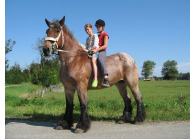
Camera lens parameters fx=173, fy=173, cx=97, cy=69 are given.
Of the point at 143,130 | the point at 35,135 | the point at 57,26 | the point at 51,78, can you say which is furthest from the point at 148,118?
the point at 51,78

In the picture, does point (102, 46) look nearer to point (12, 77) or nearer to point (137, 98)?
point (137, 98)

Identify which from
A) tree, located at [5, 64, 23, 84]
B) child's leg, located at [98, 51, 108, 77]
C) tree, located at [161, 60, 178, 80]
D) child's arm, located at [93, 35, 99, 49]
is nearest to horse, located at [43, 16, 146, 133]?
child's leg, located at [98, 51, 108, 77]

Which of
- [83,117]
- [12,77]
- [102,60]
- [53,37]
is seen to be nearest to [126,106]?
[83,117]

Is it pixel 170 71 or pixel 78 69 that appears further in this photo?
pixel 170 71

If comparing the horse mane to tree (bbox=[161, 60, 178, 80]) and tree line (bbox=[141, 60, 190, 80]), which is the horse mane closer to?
tree line (bbox=[141, 60, 190, 80])

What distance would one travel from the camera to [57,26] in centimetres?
522

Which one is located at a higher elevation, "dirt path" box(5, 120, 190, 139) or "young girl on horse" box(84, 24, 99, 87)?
"young girl on horse" box(84, 24, 99, 87)

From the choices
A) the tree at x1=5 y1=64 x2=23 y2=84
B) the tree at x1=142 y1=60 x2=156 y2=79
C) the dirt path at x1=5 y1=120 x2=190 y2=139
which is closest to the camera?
the dirt path at x1=5 y1=120 x2=190 y2=139

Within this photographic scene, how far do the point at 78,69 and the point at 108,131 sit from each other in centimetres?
204

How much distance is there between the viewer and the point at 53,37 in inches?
202

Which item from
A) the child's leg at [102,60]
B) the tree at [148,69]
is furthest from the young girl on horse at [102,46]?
the tree at [148,69]

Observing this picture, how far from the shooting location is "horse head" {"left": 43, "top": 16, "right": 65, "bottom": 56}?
494 cm

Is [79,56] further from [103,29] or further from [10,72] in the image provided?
[10,72]

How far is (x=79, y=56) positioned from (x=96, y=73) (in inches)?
31.0
